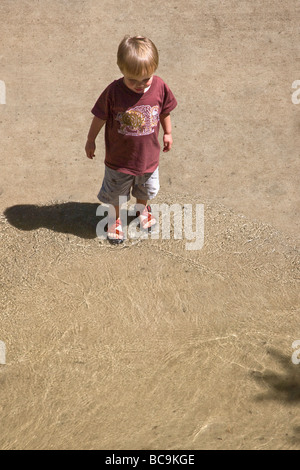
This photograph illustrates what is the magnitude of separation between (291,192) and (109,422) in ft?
7.18

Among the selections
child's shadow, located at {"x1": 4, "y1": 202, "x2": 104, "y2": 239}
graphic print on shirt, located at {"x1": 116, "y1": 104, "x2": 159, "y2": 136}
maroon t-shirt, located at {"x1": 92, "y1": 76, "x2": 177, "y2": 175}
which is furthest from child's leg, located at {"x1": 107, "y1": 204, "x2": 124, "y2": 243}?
graphic print on shirt, located at {"x1": 116, "y1": 104, "x2": 159, "y2": 136}

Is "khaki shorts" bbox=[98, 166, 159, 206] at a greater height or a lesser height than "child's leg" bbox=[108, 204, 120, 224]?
greater

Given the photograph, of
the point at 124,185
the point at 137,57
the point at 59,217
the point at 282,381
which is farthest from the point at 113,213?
the point at 282,381

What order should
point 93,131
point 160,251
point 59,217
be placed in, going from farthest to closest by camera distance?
point 59,217 < point 160,251 < point 93,131

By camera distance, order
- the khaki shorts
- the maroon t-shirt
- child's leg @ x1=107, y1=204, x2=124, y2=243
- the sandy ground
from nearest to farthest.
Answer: the sandy ground → the maroon t-shirt → the khaki shorts → child's leg @ x1=107, y1=204, x2=124, y2=243

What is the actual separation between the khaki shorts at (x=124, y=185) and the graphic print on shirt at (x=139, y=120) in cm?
32

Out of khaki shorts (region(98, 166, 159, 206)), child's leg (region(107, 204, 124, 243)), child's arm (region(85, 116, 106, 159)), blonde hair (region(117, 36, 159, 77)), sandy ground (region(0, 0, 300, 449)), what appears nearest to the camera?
sandy ground (region(0, 0, 300, 449))

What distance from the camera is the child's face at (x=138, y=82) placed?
3.35m

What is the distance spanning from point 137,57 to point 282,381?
1.87 metres

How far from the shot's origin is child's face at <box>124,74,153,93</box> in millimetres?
3354

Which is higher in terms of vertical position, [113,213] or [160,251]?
[113,213]

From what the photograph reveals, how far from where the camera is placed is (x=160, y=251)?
4.03 metres

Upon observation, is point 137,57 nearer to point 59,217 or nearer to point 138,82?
point 138,82

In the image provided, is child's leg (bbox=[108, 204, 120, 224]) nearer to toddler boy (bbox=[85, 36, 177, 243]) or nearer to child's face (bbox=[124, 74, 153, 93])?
toddler boy (bbox=[85, 36, 177, 243])
